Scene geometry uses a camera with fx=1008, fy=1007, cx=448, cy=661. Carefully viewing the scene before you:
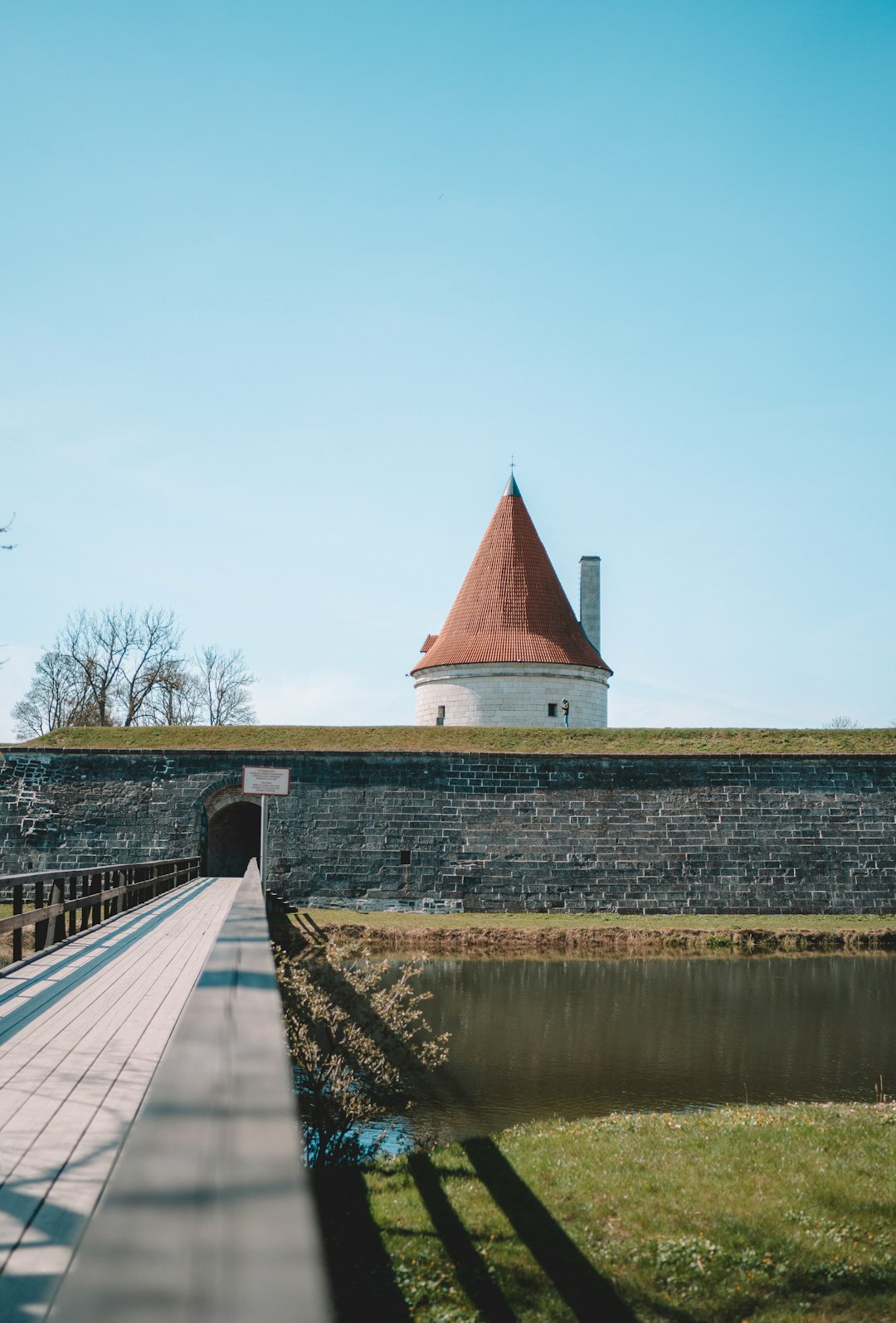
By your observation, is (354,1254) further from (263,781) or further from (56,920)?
(263,781)

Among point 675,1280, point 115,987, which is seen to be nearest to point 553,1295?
point 675,1280

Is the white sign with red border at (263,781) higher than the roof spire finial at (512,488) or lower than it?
lower

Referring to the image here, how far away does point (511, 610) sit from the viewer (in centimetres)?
3200

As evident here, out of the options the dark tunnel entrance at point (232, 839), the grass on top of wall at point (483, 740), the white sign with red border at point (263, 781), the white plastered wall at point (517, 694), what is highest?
the white plastered wall at point (517, 694)

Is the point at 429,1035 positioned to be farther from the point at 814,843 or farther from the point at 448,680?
the point at 448,680

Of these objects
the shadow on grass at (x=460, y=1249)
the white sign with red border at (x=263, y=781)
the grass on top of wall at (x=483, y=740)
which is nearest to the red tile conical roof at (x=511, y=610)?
the grass on top of wall at (x=483, y=740)

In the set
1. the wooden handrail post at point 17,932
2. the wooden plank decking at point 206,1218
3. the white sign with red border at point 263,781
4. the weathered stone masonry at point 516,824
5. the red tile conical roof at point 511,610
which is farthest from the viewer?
the red tile conical roof at point 511,610

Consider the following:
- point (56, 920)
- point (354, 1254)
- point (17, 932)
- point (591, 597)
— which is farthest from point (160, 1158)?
point (591, 597)

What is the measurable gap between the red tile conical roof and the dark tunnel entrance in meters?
7.74

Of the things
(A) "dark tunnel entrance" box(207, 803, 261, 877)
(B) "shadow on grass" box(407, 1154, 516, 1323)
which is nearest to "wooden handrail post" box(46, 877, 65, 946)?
(B) "shadow on grass" box(407, 1154, 516, 1323)

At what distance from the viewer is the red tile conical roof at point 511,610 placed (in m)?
31.1

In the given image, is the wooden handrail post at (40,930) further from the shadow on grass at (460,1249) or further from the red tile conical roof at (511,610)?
the red tile conical roof at (511,610)

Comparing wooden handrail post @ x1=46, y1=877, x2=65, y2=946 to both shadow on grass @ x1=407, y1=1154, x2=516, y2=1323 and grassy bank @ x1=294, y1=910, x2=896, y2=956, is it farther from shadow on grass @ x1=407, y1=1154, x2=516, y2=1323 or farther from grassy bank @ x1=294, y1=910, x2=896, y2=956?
grassy bank @ x1=294, y1=910, x2=896, y2=956

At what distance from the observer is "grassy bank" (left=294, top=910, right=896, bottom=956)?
1858cm
